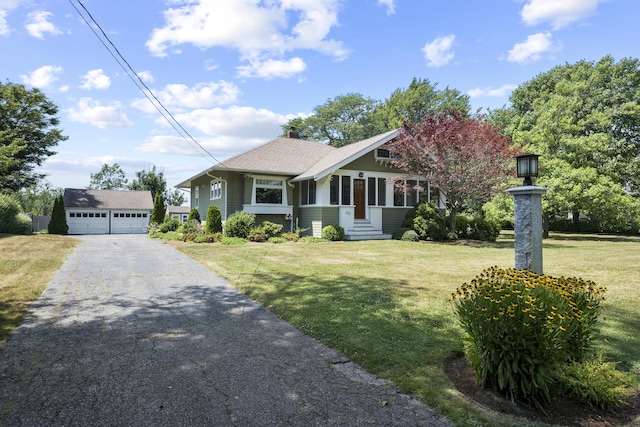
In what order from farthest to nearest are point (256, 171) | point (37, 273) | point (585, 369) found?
point (256, 171) → point (37, 273) → point (585, 369)

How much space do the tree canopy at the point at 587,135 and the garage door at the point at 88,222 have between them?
33657 mm

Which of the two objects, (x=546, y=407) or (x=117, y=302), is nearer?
(x=546, y=407)

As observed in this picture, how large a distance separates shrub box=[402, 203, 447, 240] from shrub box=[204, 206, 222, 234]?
892cm

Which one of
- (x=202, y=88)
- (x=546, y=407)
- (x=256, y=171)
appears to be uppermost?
(x=202, y=88)

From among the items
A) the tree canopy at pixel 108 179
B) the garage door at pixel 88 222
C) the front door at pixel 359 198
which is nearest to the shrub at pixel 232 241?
the front door at pixel 359 198

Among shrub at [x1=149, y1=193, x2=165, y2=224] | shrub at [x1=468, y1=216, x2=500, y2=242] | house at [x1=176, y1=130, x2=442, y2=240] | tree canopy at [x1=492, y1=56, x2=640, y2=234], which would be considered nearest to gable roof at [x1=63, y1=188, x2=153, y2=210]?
shrub at [x1=149, y1=193, x2=165, y2=224]

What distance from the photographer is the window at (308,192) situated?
690 inches

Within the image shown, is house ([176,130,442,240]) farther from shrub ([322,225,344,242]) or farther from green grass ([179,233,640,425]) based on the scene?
green grass ([179,233,640,425])

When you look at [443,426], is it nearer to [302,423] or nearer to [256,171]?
→ [302,423]

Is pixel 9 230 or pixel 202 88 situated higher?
pixel 202 88

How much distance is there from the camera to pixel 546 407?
271 centimetres

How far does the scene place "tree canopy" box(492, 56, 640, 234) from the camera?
1912 cm

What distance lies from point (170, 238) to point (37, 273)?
9.94 metres

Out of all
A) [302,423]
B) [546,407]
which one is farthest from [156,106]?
[546,407]
